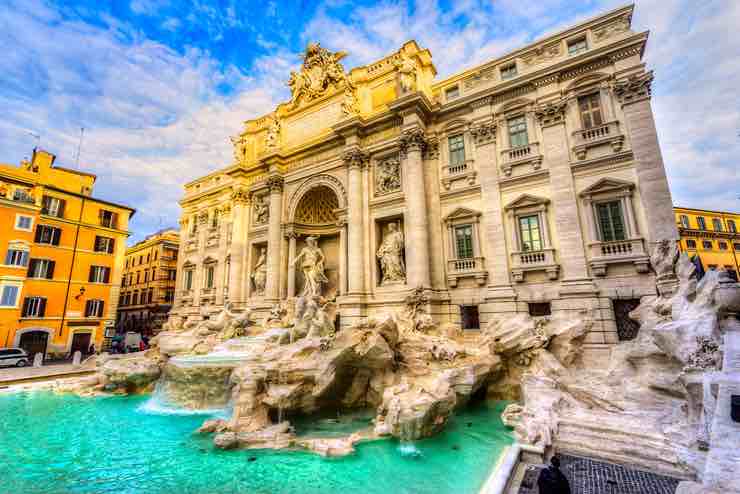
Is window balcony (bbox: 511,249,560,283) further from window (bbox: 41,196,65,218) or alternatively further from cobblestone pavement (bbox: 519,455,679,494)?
window (bbox: 41,196,65,218)

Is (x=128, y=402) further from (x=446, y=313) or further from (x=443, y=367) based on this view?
(x=446, y=313)

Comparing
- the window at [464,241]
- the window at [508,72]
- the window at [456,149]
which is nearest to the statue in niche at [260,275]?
the window at [464,241]

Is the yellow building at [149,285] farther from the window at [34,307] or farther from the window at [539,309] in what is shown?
the window at [539,309]

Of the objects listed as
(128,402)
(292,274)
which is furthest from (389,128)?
(128,402)

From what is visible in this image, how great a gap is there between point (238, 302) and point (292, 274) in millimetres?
4716

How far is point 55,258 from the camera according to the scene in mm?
24594

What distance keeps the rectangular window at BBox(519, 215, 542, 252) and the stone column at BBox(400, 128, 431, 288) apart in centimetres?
412

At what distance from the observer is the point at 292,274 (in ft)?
65.7

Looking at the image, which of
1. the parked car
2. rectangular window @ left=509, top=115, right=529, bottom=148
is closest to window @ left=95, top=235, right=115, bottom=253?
the parked car

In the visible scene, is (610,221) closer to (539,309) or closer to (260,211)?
(539,309)

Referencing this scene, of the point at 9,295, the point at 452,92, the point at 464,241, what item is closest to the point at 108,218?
the point at 9,295

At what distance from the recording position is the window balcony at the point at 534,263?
1356cm

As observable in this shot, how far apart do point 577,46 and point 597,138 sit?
15.0 ft

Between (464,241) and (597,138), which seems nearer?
(597,138)
